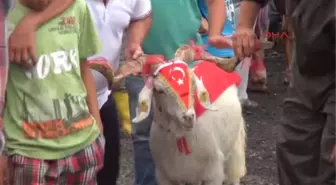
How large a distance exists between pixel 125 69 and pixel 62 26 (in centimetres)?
94

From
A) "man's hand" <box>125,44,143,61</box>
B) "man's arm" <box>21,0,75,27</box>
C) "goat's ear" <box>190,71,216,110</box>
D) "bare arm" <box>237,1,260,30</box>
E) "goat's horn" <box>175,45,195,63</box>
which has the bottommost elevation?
"goat's ear" <box>190,71,216,110</box>

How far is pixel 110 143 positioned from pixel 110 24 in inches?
25.2

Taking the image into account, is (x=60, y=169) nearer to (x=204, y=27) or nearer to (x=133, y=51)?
(x=133, y=51)

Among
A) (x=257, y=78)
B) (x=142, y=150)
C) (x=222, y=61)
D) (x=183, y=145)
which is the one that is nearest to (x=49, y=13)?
(x=183, y=145)

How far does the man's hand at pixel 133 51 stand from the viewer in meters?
3.94

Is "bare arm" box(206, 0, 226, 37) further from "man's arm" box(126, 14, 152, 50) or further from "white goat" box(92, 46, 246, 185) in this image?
"man's arm" box(126, 14, 152, 50)

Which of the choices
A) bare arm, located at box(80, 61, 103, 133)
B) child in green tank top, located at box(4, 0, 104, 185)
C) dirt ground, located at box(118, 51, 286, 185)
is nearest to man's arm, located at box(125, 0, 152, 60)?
bare arm, located at box(80, 61, 103, 133)

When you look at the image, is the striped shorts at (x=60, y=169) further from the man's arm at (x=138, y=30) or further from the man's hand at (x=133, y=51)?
Result: the man's arm at (x=138, y=30)

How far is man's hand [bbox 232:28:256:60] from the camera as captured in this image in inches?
133

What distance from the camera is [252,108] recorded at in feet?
26.6

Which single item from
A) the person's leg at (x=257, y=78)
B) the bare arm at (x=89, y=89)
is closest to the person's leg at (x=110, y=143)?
the bare arm at (x=89, y=89)

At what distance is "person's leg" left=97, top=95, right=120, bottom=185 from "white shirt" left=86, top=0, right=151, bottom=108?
9cm

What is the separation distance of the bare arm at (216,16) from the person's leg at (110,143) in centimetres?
68

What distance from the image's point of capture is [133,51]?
3.96 m
